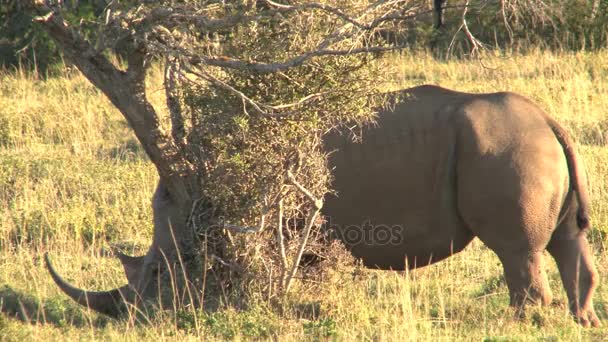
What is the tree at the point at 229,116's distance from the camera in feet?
21.8

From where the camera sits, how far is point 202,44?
683 centimetres

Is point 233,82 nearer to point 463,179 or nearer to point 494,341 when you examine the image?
point 463,179

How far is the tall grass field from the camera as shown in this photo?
22.0 ft

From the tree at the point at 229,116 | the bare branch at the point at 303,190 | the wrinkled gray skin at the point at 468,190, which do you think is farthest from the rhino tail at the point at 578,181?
the bare branch at the point at 303,190

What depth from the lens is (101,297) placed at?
7297 mm

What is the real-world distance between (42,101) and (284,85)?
8.84m

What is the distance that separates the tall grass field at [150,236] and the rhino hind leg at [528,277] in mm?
113

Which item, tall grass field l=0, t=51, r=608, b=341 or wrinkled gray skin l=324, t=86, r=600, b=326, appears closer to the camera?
tall grass field l=0, t=51, r=608, b=341

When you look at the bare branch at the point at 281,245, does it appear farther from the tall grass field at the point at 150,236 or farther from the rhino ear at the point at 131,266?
the rhino ear at the point at 131,266

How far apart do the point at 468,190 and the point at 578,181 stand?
768 mm

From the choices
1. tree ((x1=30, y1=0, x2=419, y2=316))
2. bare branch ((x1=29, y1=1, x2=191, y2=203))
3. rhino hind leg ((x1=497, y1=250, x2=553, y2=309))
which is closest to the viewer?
tree ((x1=30, y1=0, x2=419, y2=316))

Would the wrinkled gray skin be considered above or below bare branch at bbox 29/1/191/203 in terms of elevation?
below

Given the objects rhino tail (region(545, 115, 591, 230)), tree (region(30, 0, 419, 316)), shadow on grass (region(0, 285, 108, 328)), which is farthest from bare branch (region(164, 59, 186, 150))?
rhino tail (region(545, 115, 591, 230))

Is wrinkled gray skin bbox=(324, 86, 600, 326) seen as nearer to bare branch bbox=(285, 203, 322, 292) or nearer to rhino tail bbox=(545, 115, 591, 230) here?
rhino tail bbox=(545, 115, 591, 230)
